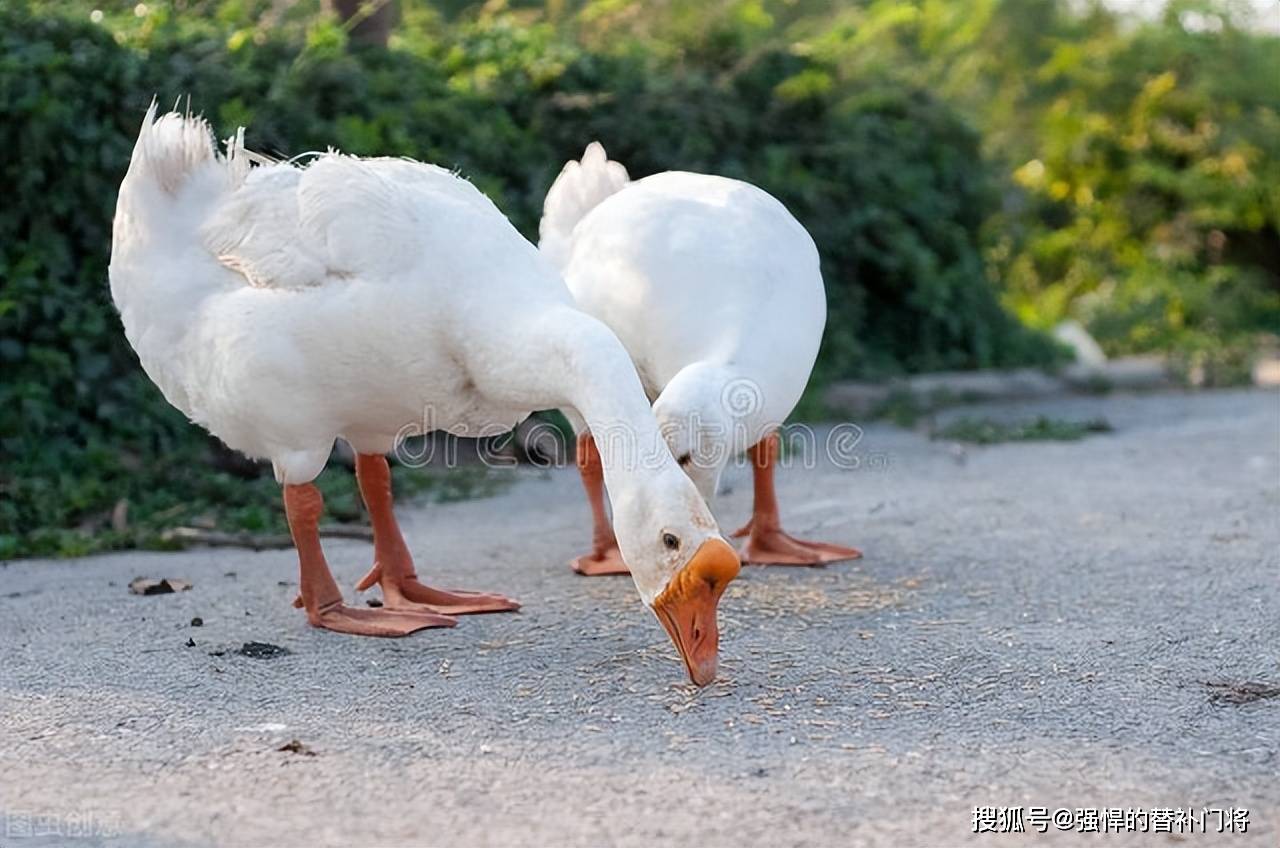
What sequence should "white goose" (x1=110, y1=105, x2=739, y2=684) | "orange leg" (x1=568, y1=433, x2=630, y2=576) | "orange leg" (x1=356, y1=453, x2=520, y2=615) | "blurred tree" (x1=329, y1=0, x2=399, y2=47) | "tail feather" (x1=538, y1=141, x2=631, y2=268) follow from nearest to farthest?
"white goose" (x1=110, y1=105, x2=739, y2=684)
"orange leg" (x1=356, y1=453, x2=520, y2=615)
"orange leg" (x1=568, y1=433, x2=630, y2=576)
"tail feather" (x1=538, y1=141, x2=631, y2=268)
"blurred tree" (x1=329, y1=0, x2=399, y2=47)

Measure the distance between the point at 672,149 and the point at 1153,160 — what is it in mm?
9931

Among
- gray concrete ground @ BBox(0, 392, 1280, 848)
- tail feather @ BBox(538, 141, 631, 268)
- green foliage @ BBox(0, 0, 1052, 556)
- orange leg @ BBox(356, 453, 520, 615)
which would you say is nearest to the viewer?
gray concrete ground @ BBox(0, 392, 1280, 848)

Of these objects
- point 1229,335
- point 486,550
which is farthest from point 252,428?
point 1229,335

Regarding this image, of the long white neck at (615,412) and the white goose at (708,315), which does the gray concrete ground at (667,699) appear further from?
the long white neck at (615,412)

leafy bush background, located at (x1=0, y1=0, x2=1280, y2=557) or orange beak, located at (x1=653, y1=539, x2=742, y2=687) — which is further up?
leafy bush background, located at (x1=0, y1=0, x2=1280, y2=557)

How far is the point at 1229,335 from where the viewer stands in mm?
16500

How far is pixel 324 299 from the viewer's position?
4809mm

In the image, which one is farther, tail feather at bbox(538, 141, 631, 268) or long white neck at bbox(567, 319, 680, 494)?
tail feather at bbox(538, 141, 631, 268)

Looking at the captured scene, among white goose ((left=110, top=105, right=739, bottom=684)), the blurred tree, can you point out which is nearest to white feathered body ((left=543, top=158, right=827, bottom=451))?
white goose ((left=110, top=105, right=739, bottom=684))

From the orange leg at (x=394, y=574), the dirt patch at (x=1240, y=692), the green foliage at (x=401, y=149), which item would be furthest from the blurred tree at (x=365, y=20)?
the dirt patch at (x=1240, y=692)

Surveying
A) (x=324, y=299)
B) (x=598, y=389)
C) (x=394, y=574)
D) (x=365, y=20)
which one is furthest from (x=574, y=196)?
(x=365, y=20)

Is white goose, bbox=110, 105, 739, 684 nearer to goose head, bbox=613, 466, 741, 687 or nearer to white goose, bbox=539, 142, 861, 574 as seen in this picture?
goose head, bbox=613, 466, 741, 687

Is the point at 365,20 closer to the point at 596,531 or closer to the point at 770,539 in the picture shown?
the point at 596,531

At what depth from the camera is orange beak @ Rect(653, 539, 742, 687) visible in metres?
4.05
